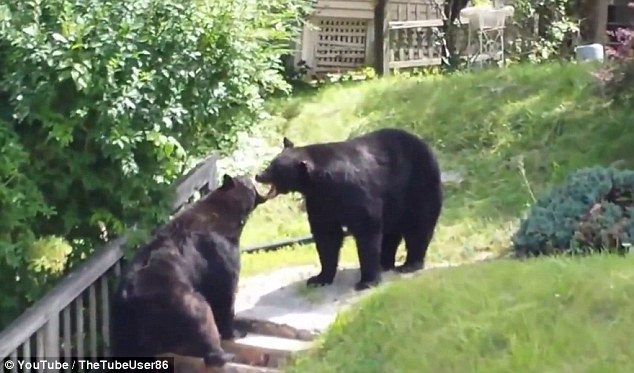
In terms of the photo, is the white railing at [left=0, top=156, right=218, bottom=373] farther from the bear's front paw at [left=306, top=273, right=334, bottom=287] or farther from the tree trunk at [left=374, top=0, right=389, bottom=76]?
the tree trunk at [left=374, top=0, right=389, bottom=76]

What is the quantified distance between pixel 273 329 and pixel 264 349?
Result: 0.25 meters

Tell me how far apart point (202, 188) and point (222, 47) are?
1.34m

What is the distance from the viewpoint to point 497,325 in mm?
6047

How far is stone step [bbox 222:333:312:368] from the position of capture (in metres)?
6.71

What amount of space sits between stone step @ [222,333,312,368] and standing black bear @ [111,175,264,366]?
0.09 meters

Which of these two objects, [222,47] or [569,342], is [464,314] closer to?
[569,342]

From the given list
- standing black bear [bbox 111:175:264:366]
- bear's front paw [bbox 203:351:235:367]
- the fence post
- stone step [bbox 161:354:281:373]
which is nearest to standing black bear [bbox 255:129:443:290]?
standing black bear [bbox 111:175:264:366]

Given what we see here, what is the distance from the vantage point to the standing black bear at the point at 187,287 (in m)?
6.55

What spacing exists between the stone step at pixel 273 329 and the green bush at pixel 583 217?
2008 mm

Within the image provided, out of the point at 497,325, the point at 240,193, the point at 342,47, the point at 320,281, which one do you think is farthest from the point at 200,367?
the point at 342,47

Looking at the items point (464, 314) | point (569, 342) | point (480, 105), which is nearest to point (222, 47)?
point (464, 314)

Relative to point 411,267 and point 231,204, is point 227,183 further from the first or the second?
point 411,267

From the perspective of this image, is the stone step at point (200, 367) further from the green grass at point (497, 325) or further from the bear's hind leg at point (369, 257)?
the bear's hind leg at point (369, 257)

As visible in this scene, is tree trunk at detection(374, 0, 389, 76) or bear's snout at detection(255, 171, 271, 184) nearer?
bear's snout at detection(255, 171, 271, 184)
